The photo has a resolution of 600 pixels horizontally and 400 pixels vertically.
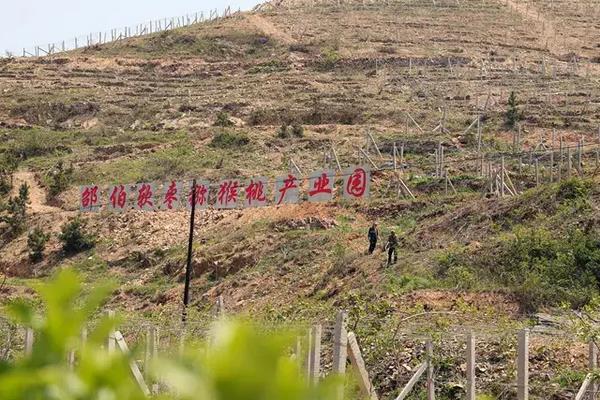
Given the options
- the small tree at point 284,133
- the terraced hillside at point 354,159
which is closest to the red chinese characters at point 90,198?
the terraced hillside at point 354,159

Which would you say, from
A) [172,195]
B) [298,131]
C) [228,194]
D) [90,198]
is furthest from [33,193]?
[228,194]

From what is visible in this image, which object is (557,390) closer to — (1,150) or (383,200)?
(383,200)

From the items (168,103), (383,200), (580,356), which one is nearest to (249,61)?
(168,103)

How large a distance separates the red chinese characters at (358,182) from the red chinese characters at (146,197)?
22.5ft

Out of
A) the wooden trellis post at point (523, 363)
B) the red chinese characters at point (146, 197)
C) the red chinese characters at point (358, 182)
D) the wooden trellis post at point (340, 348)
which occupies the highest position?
the wooden trellis post at point (340, 348)

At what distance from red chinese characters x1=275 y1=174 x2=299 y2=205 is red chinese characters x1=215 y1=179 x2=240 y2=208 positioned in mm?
2021

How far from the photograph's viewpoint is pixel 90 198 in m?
27.7

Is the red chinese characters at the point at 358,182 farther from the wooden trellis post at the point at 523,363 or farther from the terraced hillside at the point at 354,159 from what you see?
the wooden trellis post at the point at 523,363

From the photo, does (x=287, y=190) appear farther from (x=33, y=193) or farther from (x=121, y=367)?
(x=121, y=367)

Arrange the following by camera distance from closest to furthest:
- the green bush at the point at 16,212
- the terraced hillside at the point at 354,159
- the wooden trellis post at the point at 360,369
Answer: the wooden trellis post at the point at 360,369, the terraced hillside at the point at 354,159, the green bush at the point at 16,212

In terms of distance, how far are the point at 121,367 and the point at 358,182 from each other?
1958 centimetres

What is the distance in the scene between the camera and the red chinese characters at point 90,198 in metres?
27.5

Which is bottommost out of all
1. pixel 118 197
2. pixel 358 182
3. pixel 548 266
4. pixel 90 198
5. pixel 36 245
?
pixel 36 245

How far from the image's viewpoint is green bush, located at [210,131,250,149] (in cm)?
3600
